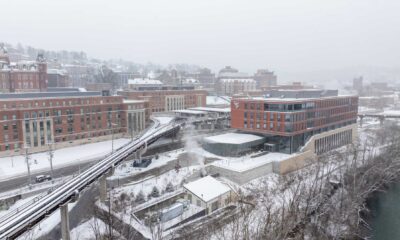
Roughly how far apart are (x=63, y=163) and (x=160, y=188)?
20.8m

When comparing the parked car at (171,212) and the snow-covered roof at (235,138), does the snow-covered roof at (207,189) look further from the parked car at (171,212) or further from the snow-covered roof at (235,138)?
the snow-covered roof at (235,138)

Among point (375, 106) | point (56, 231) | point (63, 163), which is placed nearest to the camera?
point (56, 231)

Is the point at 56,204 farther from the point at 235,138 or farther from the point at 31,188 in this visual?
the point at 235,138

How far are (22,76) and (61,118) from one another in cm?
4173

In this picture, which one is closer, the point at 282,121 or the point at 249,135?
the point at 282,121

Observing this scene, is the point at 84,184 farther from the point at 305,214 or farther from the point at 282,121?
the point at 282,121

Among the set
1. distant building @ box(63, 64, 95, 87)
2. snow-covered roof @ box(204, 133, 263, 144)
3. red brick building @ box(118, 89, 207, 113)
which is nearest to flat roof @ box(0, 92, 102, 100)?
red brick building @ box(118, 89, 207, 113)

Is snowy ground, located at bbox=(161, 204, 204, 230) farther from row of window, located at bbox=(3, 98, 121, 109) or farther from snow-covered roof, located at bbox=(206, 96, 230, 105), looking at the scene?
snow-covered roof, located at bbox=(206, 96, 230, 105)

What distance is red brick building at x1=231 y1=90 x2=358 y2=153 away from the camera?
61487 millimetres

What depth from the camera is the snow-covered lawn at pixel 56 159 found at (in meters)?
49.8

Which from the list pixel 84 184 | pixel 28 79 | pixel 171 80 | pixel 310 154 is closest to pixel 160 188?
pixel 84 184

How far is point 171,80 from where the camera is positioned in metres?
157

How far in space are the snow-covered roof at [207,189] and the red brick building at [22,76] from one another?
72658 millimetres

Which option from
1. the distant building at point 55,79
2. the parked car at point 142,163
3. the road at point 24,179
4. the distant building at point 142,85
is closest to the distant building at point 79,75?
the distant building at point 55,79
